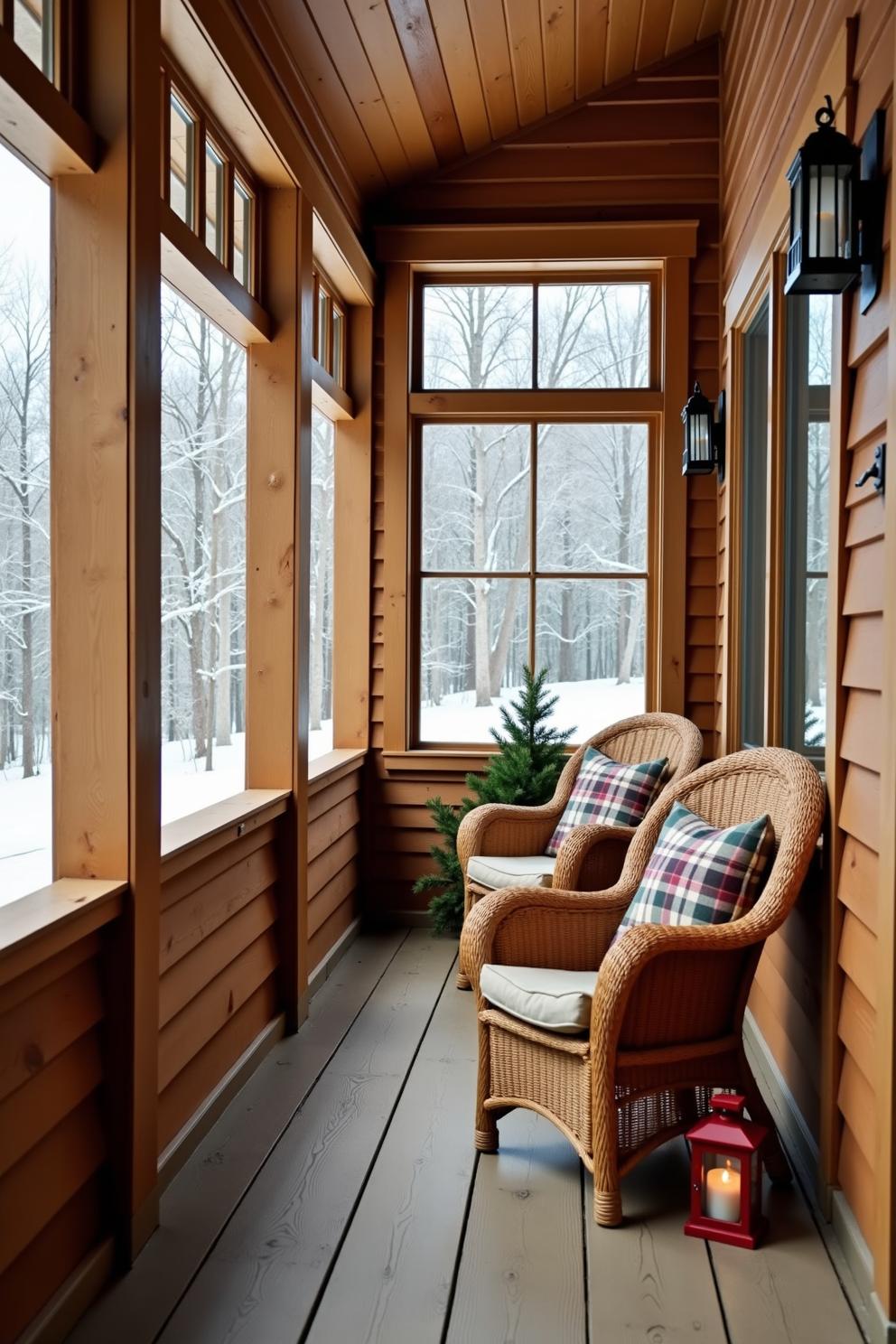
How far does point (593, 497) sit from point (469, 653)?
898mm

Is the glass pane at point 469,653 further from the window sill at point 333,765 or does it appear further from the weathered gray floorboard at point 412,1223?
the weathered gray floorboard at point 412,1223

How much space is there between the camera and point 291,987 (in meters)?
3.72

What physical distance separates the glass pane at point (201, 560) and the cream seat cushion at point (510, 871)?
0.96 m

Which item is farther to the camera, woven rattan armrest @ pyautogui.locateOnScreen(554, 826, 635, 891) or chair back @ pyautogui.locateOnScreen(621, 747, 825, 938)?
woven rattan armrest @ pyautogui.locateOnScreen(554, 826, 635, 891)

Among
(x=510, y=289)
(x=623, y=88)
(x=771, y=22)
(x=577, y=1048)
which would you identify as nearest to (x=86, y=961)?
(x=577, y=1048)

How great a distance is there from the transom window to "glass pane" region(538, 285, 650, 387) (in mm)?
1802

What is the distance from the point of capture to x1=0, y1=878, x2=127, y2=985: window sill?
1.82 meters

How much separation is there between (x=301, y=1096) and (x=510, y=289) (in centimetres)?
357

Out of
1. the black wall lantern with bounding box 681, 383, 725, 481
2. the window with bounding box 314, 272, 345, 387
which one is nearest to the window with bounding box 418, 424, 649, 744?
the window with bounding box 314, 272, 345, 387

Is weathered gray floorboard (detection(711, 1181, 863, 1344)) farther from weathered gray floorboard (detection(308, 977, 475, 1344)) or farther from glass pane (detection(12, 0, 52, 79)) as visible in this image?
glass pane (detection(12, 0, 52, 79))

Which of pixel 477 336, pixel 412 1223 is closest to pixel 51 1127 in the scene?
pixel 412 1223

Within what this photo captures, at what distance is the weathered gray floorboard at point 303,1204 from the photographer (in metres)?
2.10

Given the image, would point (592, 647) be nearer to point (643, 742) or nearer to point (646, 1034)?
point (643, 742)

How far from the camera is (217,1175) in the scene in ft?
8.80
